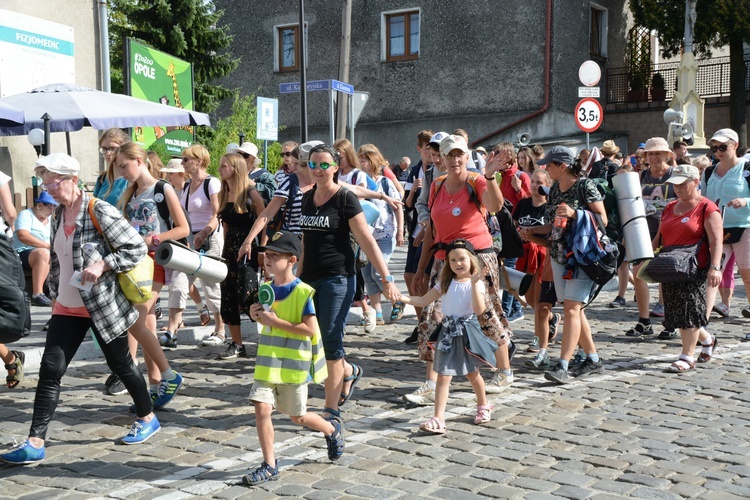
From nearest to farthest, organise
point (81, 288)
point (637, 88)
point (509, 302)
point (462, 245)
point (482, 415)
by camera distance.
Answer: point (81, 288) → point (482, 415) → point (462, 245) → point (509, 302) → point (637, 88)

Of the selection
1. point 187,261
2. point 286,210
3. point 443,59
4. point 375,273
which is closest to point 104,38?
point 375,273

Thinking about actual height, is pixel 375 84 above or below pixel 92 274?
above

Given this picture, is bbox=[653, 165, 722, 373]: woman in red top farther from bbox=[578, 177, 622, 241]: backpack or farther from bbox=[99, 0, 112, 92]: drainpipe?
bbox=[99, 0, 112, 92]: drainpipe

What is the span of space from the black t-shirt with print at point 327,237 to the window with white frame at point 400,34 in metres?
26.2

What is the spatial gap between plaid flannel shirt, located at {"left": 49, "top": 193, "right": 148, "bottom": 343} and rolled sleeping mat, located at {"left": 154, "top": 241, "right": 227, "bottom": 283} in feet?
0.79

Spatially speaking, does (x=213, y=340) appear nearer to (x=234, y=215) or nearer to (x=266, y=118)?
(x=234, y=215)

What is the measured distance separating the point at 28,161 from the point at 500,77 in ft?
47.6

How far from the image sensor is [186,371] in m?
8.21

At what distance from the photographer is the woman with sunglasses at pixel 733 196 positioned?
34.3 ft

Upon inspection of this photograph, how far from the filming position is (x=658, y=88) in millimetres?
31109

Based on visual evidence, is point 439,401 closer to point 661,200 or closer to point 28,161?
point 661,200

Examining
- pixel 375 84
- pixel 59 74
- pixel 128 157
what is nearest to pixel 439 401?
pixel 128 157

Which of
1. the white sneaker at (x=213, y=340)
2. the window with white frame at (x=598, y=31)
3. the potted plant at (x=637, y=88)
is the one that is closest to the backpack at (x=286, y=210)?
the white sneaker at (x=213, y=340)

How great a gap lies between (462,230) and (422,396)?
125 cm
